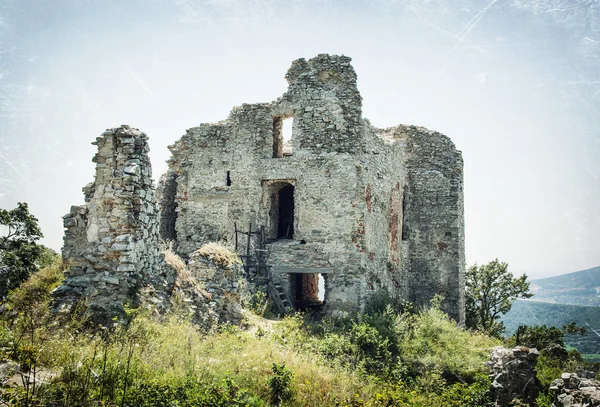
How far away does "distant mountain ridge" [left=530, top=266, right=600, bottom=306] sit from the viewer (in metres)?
34.3

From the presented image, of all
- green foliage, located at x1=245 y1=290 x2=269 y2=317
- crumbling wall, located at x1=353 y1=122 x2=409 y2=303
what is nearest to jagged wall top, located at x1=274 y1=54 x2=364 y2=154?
crumbling wall, located at x1=353 y1=122 x2=409 y2=303

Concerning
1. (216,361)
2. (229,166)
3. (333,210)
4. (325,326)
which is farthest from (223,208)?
(216,361)

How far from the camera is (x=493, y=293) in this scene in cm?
2239

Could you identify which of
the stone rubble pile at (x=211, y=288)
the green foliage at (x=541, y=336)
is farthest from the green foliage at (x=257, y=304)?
the green foliage at (x=541, y=336)

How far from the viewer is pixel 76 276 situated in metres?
7.78

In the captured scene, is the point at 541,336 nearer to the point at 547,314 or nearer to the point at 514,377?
the point at 514,377

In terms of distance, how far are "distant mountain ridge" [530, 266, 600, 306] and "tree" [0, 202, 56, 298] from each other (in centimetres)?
3152

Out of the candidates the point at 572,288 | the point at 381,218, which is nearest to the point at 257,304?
the point at 381,218

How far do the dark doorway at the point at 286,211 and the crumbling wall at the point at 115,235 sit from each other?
8428 mm

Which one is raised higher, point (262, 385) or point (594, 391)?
point (262, 385)

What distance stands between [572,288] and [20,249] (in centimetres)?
3791

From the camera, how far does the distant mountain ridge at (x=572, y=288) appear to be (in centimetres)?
3431

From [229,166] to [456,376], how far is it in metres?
9.05

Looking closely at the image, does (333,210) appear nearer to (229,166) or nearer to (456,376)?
(229,166)
